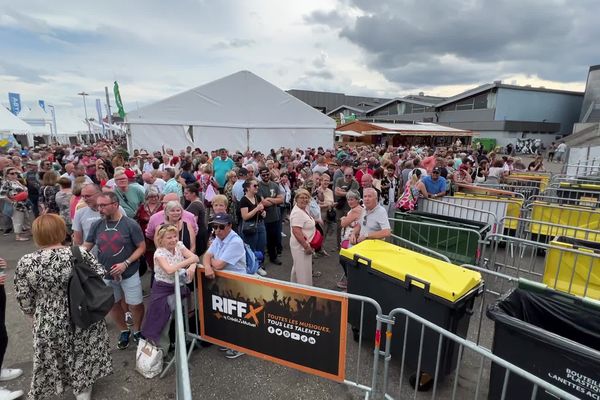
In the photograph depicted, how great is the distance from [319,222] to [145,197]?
2856 millimetres

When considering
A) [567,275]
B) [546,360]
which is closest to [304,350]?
[546,360]

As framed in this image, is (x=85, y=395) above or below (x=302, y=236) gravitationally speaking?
below

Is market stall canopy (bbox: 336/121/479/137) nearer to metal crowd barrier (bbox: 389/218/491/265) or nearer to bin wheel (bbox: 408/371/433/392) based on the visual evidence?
metal crowd barrier (bbox: 389/218/491/265)

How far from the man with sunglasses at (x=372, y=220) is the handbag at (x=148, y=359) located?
2.90 meters

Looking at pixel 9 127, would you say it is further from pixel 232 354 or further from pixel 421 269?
pixel 421 269

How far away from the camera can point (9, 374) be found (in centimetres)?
335

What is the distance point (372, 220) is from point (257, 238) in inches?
85.6

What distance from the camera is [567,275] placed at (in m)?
4.46

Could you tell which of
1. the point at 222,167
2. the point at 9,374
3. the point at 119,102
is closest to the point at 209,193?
the point at 222,167

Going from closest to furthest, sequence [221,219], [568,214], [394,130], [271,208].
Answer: [221,219]
[271,208]
[568,214]
[394,130]

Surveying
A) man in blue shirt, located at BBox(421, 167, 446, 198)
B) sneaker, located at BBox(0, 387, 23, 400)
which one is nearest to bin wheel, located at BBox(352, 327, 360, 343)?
sneaker, located at BBox(0, 387, 23, 400)

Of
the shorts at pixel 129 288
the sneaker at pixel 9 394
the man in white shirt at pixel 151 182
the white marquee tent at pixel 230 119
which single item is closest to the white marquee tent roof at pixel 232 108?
the white marquee tent at pixel 230 119

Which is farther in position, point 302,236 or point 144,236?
point 302,236

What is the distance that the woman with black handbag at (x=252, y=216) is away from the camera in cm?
534
